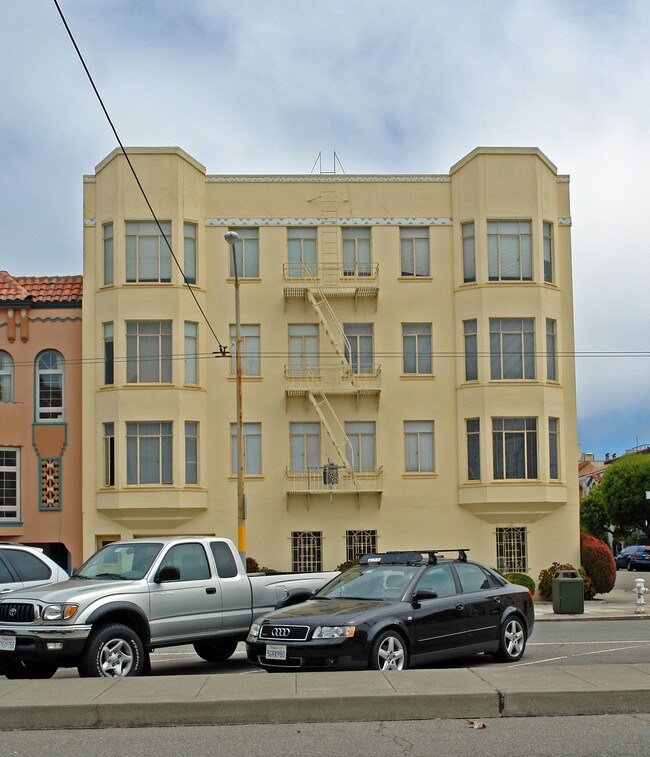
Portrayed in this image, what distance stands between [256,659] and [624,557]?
51746 mm

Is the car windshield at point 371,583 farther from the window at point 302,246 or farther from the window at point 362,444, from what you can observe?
the window at point 302,246

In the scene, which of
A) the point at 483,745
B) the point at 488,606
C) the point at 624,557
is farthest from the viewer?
the point at 624,557

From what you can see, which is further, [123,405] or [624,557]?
[624,557]

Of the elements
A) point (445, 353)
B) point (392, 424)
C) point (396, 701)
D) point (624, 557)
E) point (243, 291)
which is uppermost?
point (243, 291)

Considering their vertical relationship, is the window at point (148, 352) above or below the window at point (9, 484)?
above

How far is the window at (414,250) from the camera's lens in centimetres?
3403

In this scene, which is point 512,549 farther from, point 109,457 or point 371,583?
point 371,583

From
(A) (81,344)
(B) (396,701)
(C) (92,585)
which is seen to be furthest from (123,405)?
(B) (396,701)

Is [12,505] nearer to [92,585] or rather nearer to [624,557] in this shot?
[92,585]

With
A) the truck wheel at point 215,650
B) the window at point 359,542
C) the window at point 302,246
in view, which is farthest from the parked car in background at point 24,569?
the window at point 302,246

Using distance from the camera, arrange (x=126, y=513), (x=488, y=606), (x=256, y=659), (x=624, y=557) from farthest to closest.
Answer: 1. (x=624, y=557)
2. (x=126, y=513)
3. (x=488, y=606)
4. (x=256, y=659)

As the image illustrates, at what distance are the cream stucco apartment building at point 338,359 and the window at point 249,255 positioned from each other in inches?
2.8

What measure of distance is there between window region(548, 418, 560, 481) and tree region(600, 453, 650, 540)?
39062 millimetres

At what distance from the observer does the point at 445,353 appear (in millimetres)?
33750
